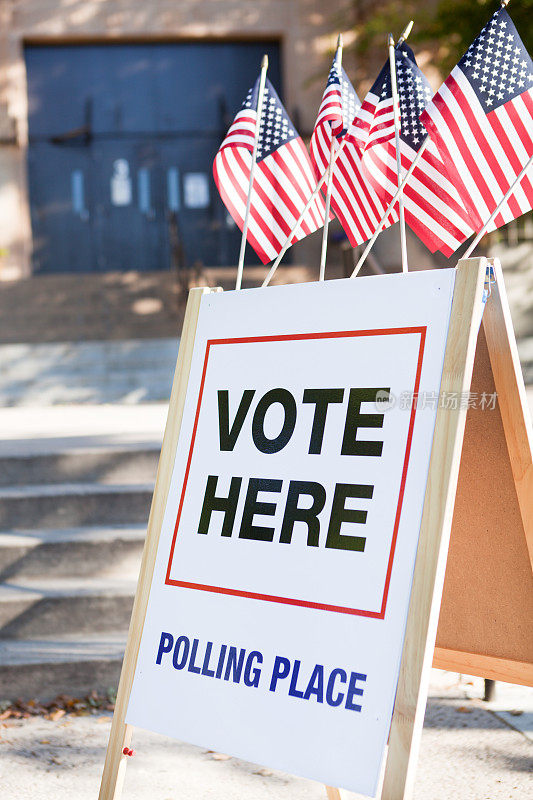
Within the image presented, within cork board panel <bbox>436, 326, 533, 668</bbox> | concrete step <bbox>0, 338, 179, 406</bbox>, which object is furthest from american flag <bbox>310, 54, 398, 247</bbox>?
concrete step <bbox>0, 338, 179, 406</bbox>

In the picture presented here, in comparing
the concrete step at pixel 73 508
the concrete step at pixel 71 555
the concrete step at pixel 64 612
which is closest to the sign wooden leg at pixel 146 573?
the concrete step at pixel 64 612

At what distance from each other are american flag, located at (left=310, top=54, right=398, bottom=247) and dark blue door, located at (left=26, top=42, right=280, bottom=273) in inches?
405

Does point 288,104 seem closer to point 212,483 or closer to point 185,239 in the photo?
point 185,239

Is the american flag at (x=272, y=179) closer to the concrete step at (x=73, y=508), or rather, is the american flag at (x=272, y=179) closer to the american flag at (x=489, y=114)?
the american flag at (x=489, y=114)

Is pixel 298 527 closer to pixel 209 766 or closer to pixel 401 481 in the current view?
pixel 401 481

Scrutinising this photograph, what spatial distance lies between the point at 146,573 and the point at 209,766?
0.98 meters

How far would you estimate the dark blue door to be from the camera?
1294cm

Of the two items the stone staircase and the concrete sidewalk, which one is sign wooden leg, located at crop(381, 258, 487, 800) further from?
the stone staircase

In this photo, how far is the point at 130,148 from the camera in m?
13.2

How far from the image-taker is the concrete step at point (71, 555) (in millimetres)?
3924

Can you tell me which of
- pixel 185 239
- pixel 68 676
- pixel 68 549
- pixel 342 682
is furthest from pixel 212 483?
pixel 185 239

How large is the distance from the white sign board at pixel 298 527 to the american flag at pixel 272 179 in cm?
73

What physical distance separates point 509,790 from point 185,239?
11.5 metres

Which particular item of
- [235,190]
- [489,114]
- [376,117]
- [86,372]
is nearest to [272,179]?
[235,190]
